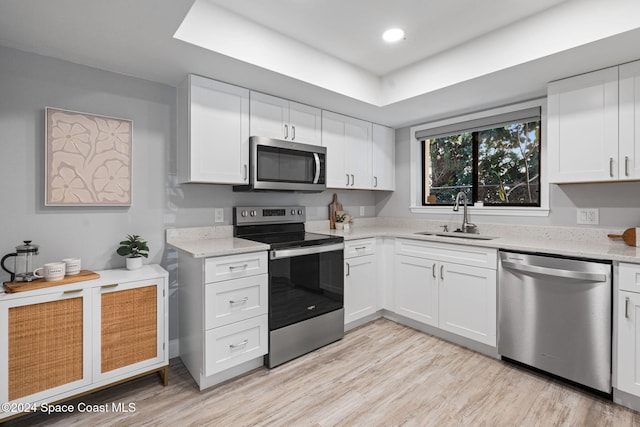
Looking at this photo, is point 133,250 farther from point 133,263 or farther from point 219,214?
point 219,214

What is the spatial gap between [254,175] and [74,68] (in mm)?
1331

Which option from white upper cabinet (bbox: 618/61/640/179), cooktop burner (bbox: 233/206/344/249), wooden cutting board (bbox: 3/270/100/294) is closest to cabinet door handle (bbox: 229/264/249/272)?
cooktop burner (bbox: 233/206/344/249)

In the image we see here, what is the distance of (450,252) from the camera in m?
2.62

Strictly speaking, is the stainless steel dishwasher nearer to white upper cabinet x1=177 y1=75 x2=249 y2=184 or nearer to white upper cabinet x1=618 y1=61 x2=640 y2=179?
white upper cabinet x1=618 y1=61 x2=640 y2=179

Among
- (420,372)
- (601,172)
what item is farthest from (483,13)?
(420,372)

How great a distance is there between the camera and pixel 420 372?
2.23m

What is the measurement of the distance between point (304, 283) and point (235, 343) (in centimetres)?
64

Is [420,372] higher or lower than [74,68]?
lower

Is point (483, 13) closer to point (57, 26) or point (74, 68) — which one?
point (57, 26)

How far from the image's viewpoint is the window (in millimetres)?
2889

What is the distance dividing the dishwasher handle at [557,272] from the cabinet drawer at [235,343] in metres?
1.80

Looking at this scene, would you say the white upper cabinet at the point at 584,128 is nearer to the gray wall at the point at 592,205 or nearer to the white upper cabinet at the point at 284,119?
the gray wall at the point at 592,205

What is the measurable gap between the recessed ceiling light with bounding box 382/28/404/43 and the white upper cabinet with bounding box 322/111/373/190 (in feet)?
3.03

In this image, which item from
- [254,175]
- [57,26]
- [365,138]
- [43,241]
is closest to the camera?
[57,26]
